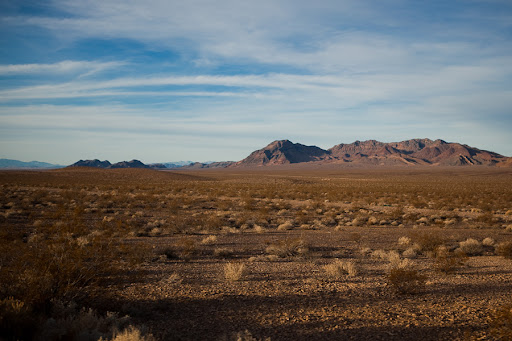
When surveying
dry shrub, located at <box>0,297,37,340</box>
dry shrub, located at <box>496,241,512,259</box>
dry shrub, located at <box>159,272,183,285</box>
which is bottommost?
dry shrub, located at <box>159,272,183,285</box>

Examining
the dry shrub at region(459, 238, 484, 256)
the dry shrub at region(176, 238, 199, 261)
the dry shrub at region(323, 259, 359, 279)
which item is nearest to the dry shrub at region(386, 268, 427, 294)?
the dry shrub at region(323, 259, 359, 279)

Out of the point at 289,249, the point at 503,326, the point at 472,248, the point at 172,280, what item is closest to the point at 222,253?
Answer: the point at 289,249

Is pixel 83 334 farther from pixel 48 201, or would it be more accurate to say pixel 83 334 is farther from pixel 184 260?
pixel 48 201

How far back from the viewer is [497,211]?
28.1 metres

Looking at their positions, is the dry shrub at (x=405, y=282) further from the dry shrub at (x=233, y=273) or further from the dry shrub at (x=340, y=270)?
the dry shrub at (x=233, y=273)

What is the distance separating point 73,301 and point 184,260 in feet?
16.6

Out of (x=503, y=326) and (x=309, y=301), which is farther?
(x=309, y=301)

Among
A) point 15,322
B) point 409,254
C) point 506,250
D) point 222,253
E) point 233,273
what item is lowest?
point 222,253

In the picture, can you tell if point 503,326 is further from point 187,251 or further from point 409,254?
point 187,251

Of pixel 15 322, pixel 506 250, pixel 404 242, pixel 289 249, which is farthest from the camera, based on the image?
pixel 404 242

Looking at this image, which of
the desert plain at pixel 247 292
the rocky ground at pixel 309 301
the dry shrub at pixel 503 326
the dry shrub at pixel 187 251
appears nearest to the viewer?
the dry shrub at pixel 503 326

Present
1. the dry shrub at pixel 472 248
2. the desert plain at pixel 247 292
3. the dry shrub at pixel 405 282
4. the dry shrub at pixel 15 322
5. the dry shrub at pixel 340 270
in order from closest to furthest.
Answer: the dry shrub at pixel 15 322
the desert plain at pixel 247 292
the dry shrub at pixel 405 282
the dry shrub at pixel 340 270
the dry shrub at pixel 472 248

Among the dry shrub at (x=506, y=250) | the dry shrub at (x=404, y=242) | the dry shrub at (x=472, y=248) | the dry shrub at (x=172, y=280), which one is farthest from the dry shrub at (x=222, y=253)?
the dry shrub at (x=506, y=250)

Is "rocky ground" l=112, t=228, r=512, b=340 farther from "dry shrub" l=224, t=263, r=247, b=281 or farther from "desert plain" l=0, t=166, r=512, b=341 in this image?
"dry shrub" l=224, t=263, r=247, b=281
